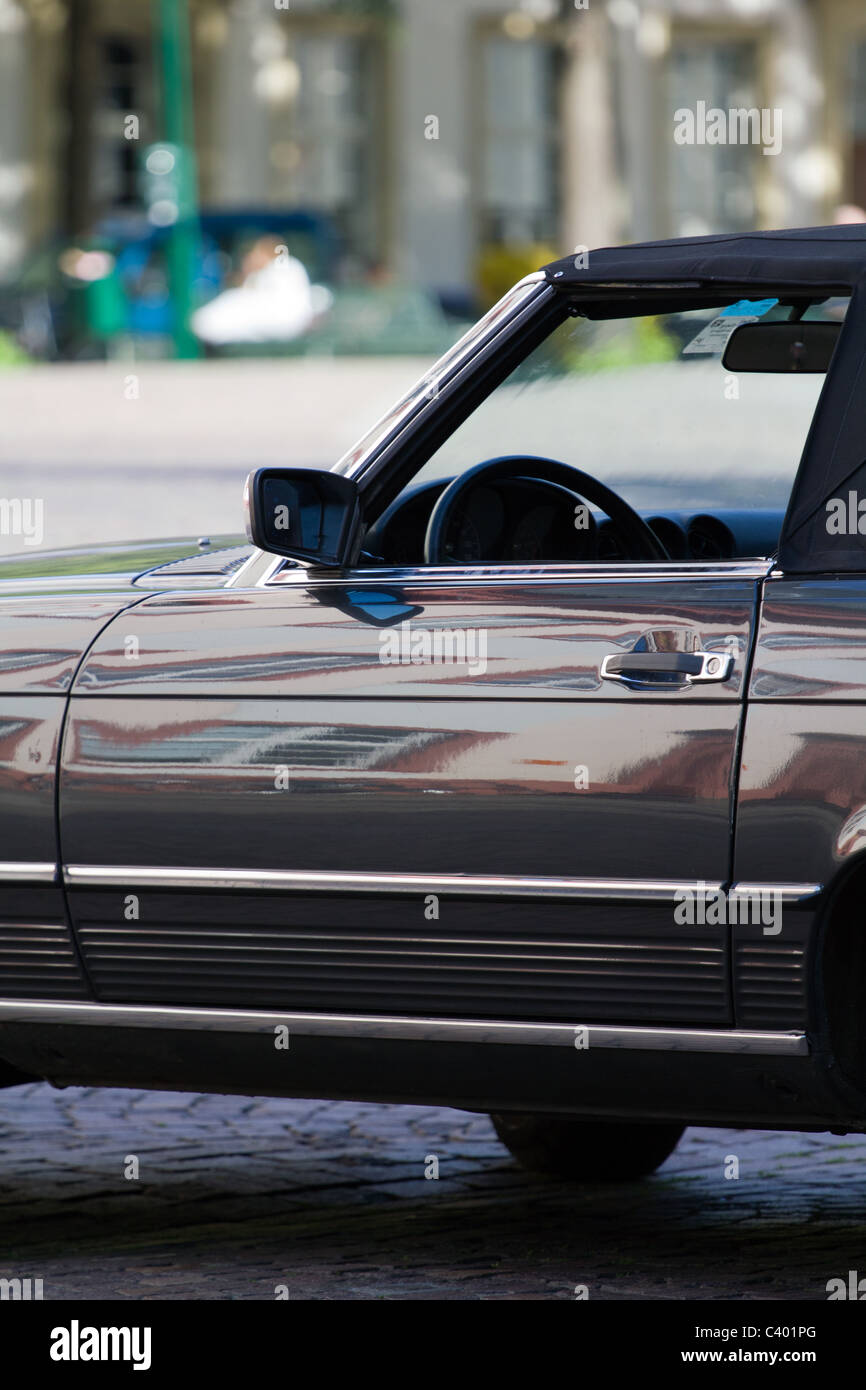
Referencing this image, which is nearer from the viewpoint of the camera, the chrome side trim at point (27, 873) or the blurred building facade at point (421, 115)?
the chrome side trim at point (27, 873)

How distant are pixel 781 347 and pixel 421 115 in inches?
1348

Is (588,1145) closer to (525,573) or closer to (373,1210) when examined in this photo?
(373,1210)

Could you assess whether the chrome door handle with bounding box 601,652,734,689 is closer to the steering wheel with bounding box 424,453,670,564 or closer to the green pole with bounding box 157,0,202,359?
the steering wheel with bounding box 424,453,670,564

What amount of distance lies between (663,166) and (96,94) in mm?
9291

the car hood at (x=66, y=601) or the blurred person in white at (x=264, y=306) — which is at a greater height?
the blurred person in white at (x=264, y=306)

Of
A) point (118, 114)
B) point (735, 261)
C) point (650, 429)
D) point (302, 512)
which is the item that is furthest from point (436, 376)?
point (118, 114)

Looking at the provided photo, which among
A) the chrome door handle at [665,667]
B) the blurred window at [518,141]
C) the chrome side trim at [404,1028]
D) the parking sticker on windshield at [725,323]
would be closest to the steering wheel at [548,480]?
the parking sticker on windshield at [725,323]

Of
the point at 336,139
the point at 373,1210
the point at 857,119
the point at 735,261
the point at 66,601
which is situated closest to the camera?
the point at 735,261

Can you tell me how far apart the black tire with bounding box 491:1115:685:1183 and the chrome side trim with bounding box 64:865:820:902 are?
4.60 ft

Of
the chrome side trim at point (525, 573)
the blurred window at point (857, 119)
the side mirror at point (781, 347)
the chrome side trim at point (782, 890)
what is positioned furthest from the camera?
the blurred window at point (857, 119)

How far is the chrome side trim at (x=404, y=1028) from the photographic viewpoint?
12.0 ft

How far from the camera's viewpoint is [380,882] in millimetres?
3797

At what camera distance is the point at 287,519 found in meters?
3.96

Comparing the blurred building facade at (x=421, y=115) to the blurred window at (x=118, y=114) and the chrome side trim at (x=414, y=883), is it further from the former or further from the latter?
the chrome side trim at (x=414, y=883)
